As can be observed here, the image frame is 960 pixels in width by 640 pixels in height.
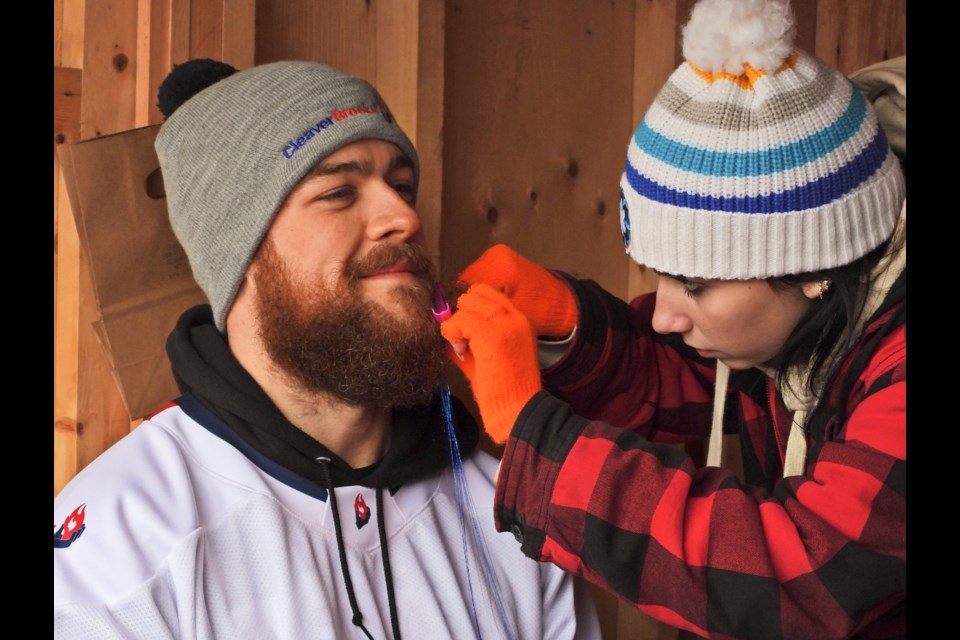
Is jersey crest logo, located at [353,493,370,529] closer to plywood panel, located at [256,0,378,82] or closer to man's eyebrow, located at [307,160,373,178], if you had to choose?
man's eyebrow, located at [307,160,373,178]

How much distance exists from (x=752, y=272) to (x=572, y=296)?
0.47 metres

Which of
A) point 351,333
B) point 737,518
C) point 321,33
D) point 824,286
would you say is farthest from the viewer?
point 321,33

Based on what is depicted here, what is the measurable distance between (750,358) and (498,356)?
0.37m

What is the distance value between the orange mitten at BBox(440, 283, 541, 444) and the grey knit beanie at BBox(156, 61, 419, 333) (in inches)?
12.8

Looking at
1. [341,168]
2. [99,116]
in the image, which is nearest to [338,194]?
[341,168]

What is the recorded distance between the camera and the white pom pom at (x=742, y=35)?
129cm

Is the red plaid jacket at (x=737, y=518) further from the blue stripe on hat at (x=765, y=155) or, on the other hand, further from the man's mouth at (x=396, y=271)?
the man's mouth at (x=396, y=271)

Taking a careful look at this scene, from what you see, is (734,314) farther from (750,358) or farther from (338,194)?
(338,194)

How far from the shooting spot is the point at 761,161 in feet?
4.16

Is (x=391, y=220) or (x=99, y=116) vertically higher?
(x=99, y=116)

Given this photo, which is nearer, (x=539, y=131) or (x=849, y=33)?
(x=539, y=131)

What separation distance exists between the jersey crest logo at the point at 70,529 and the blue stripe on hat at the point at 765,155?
89 centimetres
